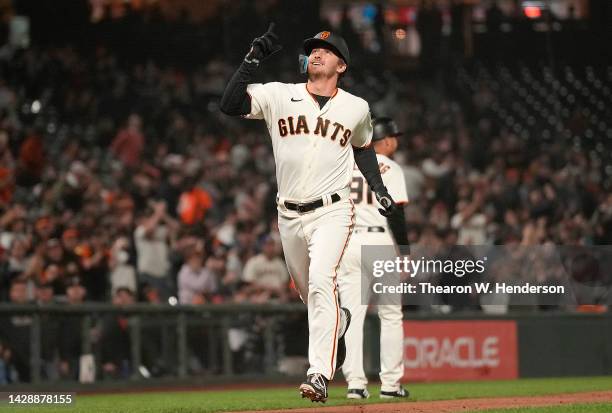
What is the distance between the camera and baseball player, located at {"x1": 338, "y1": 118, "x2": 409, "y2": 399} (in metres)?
8.28

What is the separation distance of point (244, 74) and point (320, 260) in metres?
1.19

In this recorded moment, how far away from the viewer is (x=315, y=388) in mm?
6246

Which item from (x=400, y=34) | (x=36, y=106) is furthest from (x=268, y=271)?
(x=400, y=34)

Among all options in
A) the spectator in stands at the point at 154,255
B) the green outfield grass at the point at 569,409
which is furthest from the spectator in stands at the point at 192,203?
the green outfield grass at the point at 569,409

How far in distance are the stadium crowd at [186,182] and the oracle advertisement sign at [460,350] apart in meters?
1.14

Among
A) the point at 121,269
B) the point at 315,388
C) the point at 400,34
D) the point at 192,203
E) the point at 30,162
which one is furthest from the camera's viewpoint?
the point at 400,34

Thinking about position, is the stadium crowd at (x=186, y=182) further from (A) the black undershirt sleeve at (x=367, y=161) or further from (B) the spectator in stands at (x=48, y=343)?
(A) the black undershirt sleeve at (x=367, y=161)

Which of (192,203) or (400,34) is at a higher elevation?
(400,34)

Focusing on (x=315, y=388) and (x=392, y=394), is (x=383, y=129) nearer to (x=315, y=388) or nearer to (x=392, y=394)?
(x=392, y=394)

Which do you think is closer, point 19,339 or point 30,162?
point 19,339

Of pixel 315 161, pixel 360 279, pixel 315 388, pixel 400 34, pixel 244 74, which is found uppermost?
pixel 400 34

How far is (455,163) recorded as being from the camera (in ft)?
59.8

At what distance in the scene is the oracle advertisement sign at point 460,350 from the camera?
43.7 feet

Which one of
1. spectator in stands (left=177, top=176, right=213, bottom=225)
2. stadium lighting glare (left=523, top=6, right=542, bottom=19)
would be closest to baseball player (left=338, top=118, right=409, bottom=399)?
spectator in stands (left=177, top=176, right=213, bottom=225)
